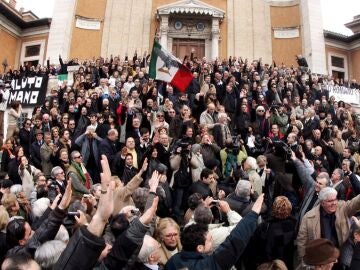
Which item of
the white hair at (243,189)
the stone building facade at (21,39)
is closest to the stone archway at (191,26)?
the stone building facade at (21,39)

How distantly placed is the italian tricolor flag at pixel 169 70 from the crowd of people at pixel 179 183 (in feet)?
1.37

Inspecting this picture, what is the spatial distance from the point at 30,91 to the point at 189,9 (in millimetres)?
13407

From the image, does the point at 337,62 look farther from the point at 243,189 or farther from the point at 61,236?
the point at 61,236

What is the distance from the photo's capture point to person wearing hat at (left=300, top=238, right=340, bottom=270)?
3.08 metres

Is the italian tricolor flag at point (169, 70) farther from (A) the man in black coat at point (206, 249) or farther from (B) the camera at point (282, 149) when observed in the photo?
(A) the man in black coat at point (206, 249)

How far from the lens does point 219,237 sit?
392 cm

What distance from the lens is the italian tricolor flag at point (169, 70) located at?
11133 mm

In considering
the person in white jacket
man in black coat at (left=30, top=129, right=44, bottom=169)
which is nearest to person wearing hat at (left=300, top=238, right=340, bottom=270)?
the person in white jacket

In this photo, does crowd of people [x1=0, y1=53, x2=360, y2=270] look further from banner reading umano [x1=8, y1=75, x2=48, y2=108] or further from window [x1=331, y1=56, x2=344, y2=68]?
window [x1=331, y1=56, x2=344, y2=68]

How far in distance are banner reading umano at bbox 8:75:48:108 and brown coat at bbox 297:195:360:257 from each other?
1202 centimetres

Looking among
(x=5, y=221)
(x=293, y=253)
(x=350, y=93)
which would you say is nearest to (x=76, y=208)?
(x=5, y=221)

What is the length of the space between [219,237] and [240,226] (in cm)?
79

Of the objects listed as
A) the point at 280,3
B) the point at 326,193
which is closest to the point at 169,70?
the point at 326,193

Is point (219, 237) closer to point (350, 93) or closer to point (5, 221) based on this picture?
point (5, 221)
